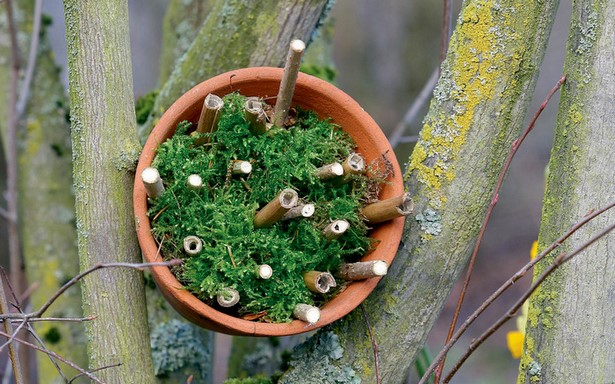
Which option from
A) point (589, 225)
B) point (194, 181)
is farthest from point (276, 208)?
point (589, 225)

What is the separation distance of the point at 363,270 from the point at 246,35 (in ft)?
2.72

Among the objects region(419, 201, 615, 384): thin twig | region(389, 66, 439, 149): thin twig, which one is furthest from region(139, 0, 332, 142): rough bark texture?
region(419, 201, 615, 384): thin twig

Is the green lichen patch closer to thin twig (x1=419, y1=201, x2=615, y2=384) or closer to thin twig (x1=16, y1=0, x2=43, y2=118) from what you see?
thin twig (x1=419, y1=201, x2=615, y2=384)

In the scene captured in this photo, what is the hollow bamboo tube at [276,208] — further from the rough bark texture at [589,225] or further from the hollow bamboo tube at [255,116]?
the rough bark texture at [589,225]

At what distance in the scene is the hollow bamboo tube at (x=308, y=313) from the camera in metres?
1.12

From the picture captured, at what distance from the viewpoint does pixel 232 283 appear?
115cm

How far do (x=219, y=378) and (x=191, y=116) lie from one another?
12.3 ft

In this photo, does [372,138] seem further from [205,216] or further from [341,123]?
[205,216]

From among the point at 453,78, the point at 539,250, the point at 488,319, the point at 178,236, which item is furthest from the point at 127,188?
the point at 488,319

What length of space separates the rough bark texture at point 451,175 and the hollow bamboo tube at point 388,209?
0.32 feet

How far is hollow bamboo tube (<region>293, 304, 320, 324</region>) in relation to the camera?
3.66 feet

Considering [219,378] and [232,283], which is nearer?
[232,283]

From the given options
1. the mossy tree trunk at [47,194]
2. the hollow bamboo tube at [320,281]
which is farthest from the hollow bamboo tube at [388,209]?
the mossy tree trunk at [47,194]

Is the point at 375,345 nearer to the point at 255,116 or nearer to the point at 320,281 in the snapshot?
the point at 320,281
